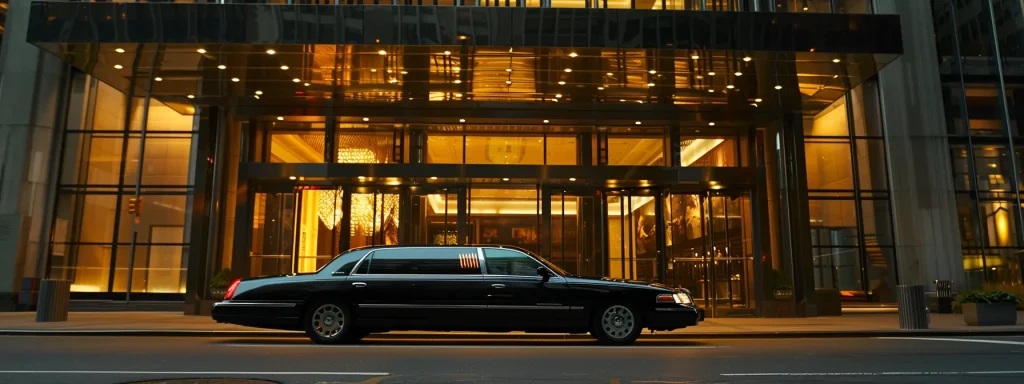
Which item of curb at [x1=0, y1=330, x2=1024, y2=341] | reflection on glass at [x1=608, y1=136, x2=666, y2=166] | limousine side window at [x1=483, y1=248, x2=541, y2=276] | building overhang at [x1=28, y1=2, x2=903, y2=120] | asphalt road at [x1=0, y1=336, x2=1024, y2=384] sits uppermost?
building overhang at [x1=28, y1=2, x2=903, y2=120]

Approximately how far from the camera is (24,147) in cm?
2162

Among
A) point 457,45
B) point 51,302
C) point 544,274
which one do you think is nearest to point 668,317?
point 544,274

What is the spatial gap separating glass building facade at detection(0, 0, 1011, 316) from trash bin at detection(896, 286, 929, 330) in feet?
15.6

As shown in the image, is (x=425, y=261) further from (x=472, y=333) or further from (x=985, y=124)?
(x=985, y=124)

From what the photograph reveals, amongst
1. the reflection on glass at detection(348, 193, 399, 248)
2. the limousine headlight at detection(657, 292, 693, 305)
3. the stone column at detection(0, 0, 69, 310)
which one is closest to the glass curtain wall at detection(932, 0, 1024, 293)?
→ the limousine headlight at detection(657, 292, 693, 305)

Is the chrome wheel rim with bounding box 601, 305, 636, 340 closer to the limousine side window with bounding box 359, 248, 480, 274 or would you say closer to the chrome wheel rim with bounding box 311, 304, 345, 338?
the limousine side window with bounding box 359, 248, 480, 274

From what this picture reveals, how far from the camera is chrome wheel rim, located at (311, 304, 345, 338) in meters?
10.8

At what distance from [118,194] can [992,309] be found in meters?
23.3

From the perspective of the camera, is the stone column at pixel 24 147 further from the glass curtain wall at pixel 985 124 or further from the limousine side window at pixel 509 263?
the glass curtain wall at pixel 985 124

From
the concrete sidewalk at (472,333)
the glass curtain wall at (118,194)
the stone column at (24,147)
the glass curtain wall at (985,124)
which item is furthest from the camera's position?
the glass curtain wall at (985,124)

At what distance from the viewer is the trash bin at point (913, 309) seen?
46.2 feet

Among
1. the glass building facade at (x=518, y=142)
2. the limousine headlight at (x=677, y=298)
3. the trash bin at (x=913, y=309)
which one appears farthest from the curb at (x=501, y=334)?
the glass building facade at (x=518, y=142)

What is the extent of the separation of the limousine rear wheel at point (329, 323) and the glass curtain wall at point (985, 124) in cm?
2077

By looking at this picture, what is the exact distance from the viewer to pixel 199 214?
63.5 feet
